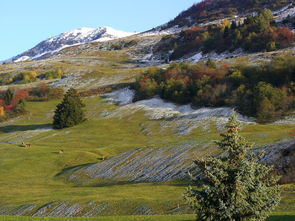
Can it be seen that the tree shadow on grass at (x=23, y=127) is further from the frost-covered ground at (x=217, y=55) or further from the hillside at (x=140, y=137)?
the frost-covered ground at (x=217, y=55)

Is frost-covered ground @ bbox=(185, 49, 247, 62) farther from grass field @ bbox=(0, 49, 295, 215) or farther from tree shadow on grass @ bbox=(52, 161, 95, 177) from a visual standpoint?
tree shadow on grass @ bbox=(52, 161, 95, 177)

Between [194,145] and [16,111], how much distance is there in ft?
257

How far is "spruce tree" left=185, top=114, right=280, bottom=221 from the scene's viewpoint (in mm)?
19344

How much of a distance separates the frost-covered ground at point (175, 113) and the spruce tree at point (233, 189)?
6334 centimetres

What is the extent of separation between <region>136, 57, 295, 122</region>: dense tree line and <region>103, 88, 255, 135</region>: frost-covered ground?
3.03m

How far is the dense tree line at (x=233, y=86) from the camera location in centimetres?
8869

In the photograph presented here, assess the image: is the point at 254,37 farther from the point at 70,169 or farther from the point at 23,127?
the point at 70,169

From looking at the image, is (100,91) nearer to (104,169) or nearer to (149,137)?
(149,137)

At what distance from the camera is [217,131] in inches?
3184

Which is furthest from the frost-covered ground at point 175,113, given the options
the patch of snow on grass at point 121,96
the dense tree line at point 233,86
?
the dense tree line at point 233,86

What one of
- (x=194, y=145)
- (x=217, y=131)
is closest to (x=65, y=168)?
(x=194, y=145)

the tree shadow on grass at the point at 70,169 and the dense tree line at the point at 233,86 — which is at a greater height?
the dense tree line at the point at 233,86

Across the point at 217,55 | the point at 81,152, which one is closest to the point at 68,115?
the point at 81,152

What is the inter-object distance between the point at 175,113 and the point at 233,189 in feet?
264
